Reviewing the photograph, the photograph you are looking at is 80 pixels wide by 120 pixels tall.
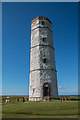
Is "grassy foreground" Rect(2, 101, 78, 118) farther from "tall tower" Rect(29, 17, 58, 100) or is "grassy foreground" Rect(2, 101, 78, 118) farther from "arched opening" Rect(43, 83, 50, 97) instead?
"tall tower" Rect(29, 17, 58, 100)

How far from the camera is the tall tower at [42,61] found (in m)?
14.4

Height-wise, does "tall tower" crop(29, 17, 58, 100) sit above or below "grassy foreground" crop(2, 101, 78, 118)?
above

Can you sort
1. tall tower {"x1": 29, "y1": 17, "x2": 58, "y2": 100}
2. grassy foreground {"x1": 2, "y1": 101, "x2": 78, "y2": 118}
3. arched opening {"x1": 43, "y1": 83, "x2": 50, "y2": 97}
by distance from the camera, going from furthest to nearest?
tall tower {"x1": 29, "y1": 17, "x2": 58, "y2": 100}
arched opening {"x1": 43, "y1": 83, "x2": 50, "y2": 97}
grassy foreground {"x1": 2, "y1": 101, "x2": 78, "y2": 118}

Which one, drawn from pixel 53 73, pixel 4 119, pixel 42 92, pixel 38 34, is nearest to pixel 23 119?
pixel 4 119

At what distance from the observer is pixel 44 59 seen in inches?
613

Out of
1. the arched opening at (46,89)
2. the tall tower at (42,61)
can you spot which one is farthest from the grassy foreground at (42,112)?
the tall tower at (42,61)

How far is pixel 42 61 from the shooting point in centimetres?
1540

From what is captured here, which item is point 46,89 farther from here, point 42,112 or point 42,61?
point 42,112

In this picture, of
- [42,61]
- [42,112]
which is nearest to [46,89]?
[42,61]

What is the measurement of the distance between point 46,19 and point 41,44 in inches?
195

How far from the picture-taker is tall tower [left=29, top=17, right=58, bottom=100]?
14414 mm

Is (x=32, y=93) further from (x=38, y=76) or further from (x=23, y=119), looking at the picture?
(x=23, y=119)

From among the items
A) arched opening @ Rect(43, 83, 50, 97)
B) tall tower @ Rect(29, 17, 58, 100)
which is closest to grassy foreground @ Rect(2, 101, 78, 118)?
arched opening @ Rect(43, 83, 50, 97)

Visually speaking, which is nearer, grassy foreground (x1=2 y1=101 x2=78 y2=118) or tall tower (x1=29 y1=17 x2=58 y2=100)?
grassy foreground (x1=2 y1=101 x2=78 y2=118)
